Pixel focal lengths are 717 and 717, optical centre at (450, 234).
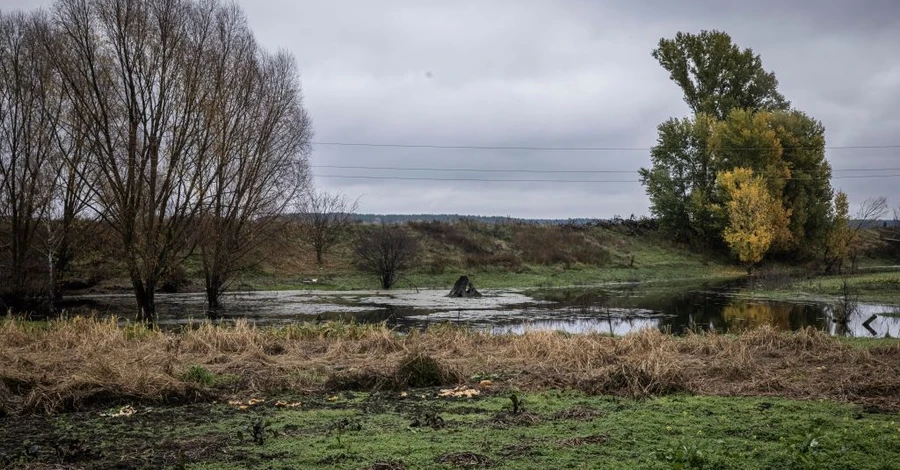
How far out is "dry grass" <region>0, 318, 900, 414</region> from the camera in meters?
10.1

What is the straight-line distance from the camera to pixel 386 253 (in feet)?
146

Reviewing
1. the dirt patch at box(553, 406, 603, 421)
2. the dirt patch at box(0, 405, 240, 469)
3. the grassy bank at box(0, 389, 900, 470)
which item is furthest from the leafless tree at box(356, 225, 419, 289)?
the dirt patch at box(553, 406, 603, 421)

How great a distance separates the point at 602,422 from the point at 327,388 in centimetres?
463

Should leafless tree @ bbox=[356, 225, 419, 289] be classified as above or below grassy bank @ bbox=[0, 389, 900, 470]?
above

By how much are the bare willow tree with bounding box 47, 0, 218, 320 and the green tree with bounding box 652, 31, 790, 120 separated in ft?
160

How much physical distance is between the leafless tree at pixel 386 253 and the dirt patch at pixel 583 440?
37.3 metres

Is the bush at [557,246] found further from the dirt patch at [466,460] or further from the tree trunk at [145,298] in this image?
the dirt patch at [466,460]

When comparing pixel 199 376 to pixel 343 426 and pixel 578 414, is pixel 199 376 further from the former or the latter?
pixel 578 414

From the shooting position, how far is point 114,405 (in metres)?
9.86

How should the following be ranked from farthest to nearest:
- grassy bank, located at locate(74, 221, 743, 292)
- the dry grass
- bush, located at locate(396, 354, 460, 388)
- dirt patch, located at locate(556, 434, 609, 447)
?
grassy bank, located at locate(74, 221, 743, 292)
bush, located at locate(396, 354, 460, 388)
the dry grass
dirt patch, located at locate(556, 434, 609, 447)

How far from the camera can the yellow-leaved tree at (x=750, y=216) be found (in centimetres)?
5553

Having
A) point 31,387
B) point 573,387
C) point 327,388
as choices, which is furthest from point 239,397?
point 573,387

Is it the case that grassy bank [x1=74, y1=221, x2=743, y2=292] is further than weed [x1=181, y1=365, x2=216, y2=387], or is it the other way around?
grassy bank [x1=74, y1=221, x2=743, y2=292]

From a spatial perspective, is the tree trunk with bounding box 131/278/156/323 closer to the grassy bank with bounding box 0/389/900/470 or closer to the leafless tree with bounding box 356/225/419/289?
the grassy bank with bounding box 0/389/900/470
